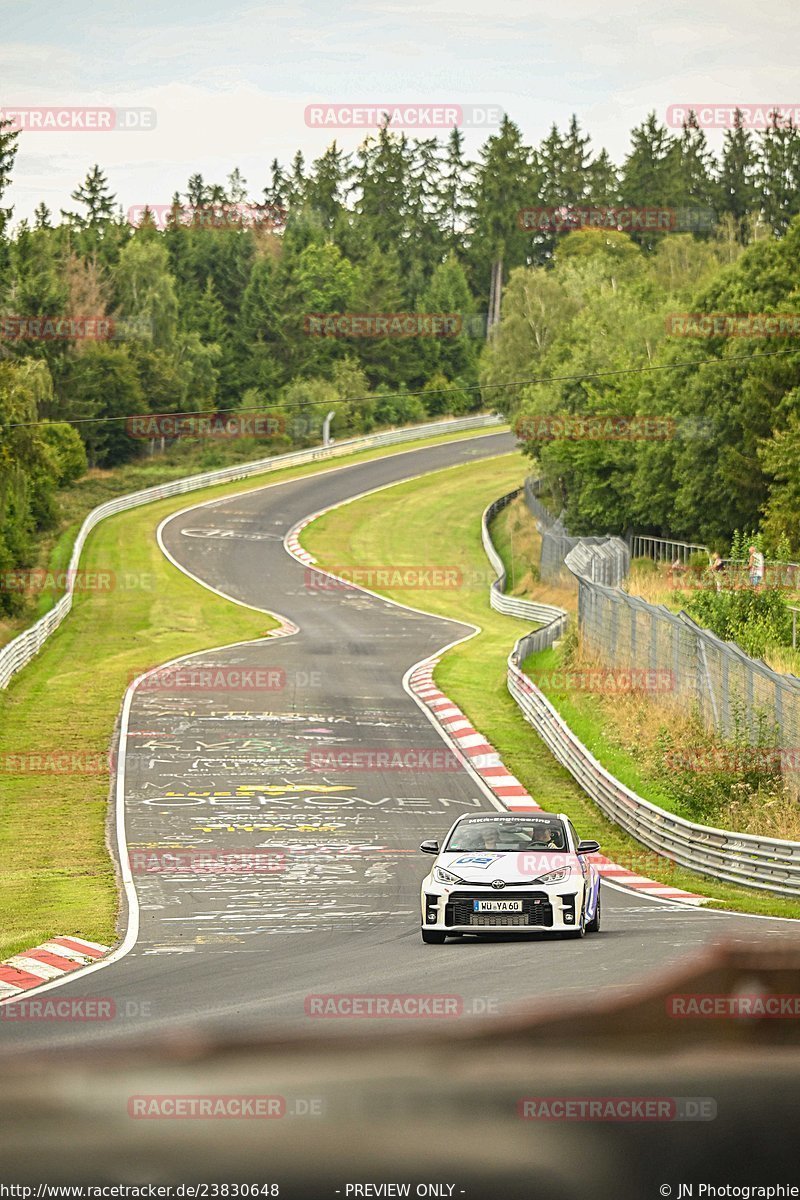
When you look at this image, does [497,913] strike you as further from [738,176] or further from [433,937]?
[738,176]

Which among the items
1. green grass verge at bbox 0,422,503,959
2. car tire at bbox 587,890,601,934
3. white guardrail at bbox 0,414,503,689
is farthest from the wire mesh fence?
white guardrail at bbox 0,414,503,689

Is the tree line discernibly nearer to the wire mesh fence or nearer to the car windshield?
the wire mesh fence

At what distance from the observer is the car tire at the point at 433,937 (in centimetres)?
1550

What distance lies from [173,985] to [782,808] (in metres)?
11.7

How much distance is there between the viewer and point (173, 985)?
13.1 m

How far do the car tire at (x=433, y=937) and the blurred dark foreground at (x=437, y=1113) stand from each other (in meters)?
5.40

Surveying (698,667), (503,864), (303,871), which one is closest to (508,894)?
(503,864)

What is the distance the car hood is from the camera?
15.5m

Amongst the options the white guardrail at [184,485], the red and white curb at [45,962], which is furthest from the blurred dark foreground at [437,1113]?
the white guardrail at [184,485]

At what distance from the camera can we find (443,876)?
619 inches

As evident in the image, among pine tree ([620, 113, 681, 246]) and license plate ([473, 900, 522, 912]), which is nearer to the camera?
license plate ([473, 900, 522, 912])

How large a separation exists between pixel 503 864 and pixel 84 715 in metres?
21.9

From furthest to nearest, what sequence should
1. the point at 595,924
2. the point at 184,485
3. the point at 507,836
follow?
the point at 184,485 < the point at 507,836 < the point at 595,924

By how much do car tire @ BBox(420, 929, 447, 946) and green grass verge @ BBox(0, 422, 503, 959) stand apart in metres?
3.72
